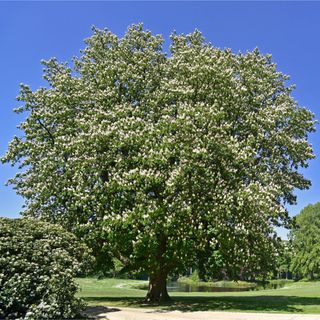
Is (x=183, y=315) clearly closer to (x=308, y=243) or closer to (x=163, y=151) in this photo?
(x=163, y=151)

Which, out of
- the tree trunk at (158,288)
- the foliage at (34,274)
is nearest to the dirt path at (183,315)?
the foliage at (34,274)

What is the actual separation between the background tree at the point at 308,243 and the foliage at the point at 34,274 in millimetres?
63579

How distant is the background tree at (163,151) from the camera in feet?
76.1

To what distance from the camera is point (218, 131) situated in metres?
24.7

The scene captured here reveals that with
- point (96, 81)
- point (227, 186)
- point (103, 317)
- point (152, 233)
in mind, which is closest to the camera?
point (103, 317)

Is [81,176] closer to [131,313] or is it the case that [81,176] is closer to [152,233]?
[152,233]

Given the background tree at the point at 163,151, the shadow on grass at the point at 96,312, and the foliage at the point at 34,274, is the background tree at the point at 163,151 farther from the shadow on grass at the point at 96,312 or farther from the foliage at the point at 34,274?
the foliage at the point at 34,274

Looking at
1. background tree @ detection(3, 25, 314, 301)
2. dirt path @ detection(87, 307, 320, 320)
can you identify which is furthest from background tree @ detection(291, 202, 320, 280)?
dirt path @ detection(87, 307, 320, 320)

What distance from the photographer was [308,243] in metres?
89.1

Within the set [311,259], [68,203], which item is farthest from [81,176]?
[311,259]

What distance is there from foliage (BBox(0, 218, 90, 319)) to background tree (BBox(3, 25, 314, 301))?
205 inches

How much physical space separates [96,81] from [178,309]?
15199 millimetres

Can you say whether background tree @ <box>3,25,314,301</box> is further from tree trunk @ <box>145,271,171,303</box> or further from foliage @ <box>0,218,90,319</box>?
foliage @ <box>0,218,90,319</box>

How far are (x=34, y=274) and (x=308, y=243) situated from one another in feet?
266
